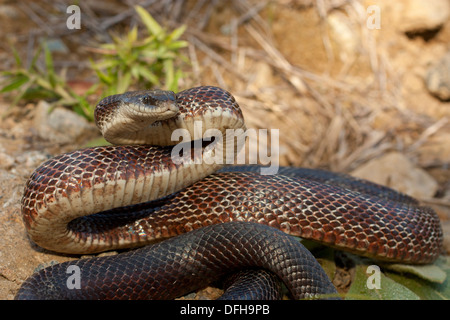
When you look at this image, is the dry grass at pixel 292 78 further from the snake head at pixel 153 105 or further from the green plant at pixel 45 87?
the snake head at pixel 153 105

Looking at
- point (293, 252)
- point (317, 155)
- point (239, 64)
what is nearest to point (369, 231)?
point (293, 252)

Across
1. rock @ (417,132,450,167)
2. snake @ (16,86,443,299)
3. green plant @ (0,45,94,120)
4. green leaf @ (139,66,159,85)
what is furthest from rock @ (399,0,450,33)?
green plant @ (0,45,94,120)

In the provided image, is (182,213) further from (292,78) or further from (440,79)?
(440,79)

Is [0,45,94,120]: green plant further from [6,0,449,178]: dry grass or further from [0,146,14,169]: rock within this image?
[6,0,449,178]: dry grass

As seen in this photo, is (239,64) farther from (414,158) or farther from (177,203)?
(177,203)
